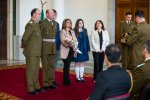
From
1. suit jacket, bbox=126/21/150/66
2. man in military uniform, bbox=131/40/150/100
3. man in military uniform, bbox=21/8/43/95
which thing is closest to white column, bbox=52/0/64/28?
man in military uniform, bbox=21/8/43/95

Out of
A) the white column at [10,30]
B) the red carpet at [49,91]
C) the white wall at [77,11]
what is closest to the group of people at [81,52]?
the red carpet at [49,91]

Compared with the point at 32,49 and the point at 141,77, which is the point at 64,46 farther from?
the point at 141,77

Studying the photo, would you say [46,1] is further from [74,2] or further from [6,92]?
[6,92]

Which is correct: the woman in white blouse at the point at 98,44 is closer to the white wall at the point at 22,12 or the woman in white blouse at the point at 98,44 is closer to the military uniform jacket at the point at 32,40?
the military uniform jacket at the point at 32,40

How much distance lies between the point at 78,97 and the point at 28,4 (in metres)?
7.34

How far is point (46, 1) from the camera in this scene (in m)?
13.1

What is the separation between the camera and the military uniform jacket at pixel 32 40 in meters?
5.98

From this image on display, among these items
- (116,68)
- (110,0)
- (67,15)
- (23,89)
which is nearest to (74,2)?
(67,15)

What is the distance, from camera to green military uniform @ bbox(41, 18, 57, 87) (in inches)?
256

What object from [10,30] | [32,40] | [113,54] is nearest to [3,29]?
[10,30]

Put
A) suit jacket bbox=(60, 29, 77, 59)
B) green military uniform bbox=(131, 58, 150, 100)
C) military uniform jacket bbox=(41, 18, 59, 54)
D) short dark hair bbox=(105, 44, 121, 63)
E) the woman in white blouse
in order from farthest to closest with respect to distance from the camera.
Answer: the woman in white blouse → suit jacket bbox=(60, 29, 77, 59) → military uniform jacket bbox=(41, 18, 59, 54) → green military uniform bbox=(131, 58, 150, 100) → short dark hair bbox=(105, 44, 121, 63)

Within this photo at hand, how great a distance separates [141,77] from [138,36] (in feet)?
8.90

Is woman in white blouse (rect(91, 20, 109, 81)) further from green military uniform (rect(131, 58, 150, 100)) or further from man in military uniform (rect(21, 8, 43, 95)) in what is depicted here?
green military uniform (rect(131, 58, 150, 100))

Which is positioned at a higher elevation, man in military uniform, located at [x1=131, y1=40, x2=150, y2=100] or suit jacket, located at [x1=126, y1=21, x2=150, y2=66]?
suit jacket, located at [x1=126, y1=21, x2=150, y2=66]
